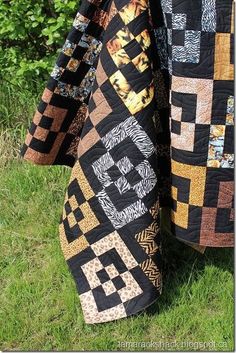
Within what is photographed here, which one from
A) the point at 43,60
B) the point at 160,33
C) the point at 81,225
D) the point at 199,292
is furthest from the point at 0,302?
the point at 43,60

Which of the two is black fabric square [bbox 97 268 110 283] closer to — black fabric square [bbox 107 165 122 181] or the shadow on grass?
the shadow on grass

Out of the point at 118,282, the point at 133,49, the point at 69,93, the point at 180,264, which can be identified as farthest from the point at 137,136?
the point at 180,264

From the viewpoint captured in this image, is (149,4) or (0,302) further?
(0,302)

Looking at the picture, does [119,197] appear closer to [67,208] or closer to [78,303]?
[67,208]

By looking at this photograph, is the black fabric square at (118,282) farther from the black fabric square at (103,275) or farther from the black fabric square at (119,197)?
the black fabric square at (119,197)

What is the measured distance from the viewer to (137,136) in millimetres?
1831

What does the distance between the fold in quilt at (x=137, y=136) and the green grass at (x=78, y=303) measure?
75 mm

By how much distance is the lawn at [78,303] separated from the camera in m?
1.98

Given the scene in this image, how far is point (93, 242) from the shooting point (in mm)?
2043

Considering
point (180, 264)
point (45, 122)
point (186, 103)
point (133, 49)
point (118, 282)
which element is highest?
point (133, 49)

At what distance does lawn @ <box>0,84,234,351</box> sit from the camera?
1.98m

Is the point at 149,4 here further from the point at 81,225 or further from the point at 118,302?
the point at 118,302

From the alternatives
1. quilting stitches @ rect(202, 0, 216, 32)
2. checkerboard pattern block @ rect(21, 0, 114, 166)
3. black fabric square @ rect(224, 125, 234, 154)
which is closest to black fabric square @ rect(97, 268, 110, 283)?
checkerboard pattern block @ rect(21, 0, 114, 166)

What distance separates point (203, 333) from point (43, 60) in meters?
1.56
